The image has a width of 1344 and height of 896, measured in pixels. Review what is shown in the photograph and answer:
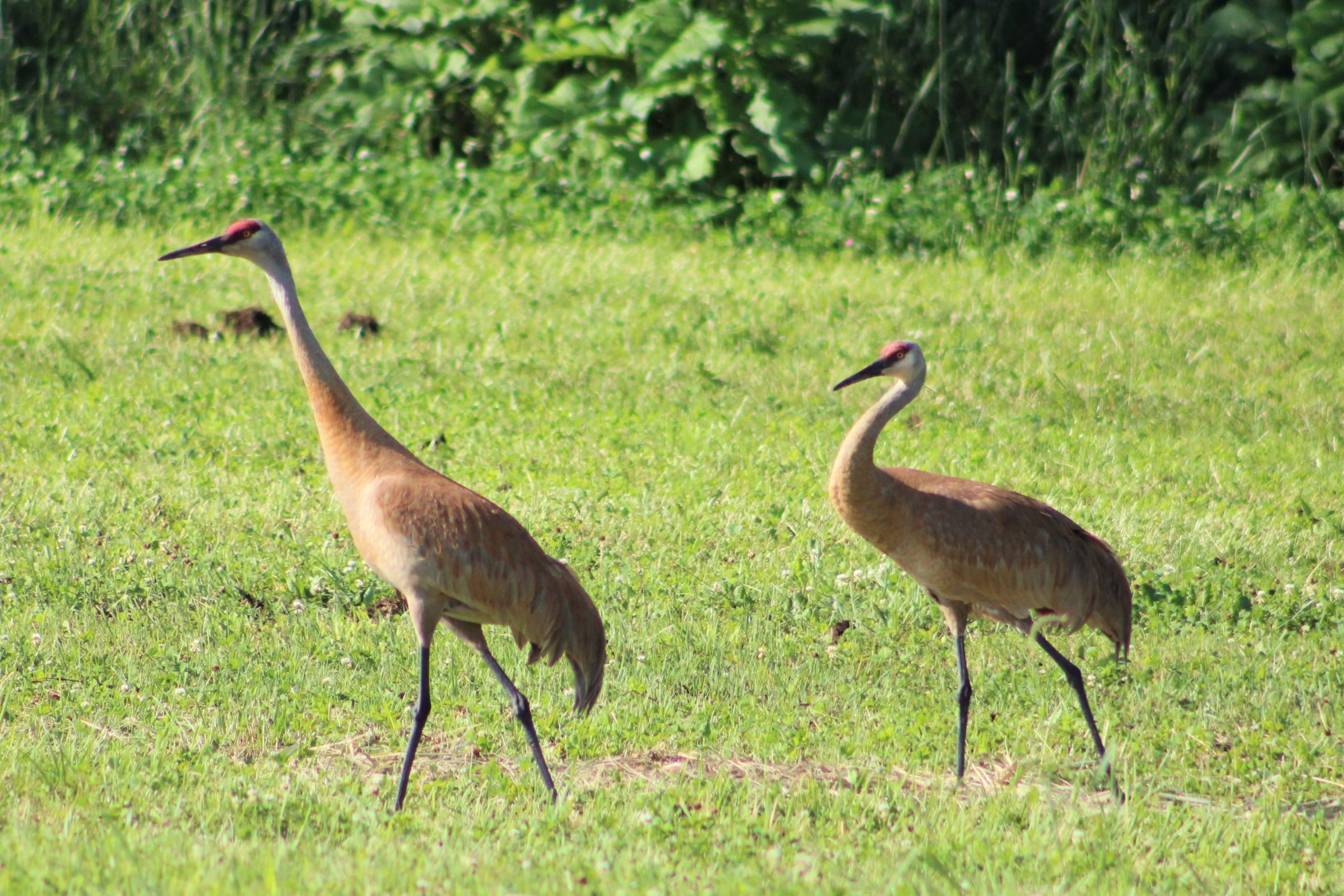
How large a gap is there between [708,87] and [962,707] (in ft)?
24.3

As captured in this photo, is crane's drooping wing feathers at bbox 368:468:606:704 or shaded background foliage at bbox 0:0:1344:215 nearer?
crane's drooping wing feathers at bbox 368:468:606:704

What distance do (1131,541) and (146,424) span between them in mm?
4567

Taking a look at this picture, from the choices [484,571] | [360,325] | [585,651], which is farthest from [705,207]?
[484,571]

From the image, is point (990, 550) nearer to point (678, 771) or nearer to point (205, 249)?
point (678, 771)

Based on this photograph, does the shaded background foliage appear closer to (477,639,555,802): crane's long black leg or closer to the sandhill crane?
the sandhill crane

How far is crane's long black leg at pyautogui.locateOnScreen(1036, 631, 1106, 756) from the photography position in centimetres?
456

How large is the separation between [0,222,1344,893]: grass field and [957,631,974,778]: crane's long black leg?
0.25 ft

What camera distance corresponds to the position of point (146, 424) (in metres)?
7.31

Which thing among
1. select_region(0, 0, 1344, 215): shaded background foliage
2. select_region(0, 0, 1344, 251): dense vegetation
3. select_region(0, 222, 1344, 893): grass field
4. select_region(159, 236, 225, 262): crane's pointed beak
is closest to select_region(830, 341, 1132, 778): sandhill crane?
select_region(0, 222, 1344, 893): grass field

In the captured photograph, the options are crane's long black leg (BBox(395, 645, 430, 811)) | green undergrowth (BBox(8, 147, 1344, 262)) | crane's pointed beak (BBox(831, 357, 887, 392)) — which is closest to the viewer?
crane's long black leg (BBox(395, 645, 430, 811))

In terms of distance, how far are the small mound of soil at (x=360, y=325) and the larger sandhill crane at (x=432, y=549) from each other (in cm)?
431

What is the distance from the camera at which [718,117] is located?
11078 millimetres

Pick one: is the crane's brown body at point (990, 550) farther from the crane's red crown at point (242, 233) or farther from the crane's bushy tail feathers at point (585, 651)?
the crane's red crown at point (242, 233)

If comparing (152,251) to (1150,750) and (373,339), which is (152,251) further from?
(1150,750)
